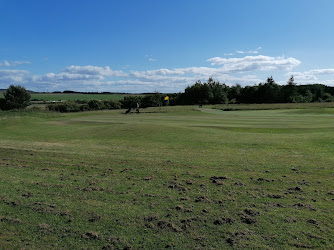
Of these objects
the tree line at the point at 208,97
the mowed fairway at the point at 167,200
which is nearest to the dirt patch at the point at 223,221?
the mowed fairway at the point at 167,200

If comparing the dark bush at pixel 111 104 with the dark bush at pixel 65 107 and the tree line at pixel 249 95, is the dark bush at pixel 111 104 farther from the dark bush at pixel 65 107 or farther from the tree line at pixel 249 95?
the tree line at pixel 249 95

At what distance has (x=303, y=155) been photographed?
13.9 m

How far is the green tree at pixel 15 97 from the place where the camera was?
313 ft

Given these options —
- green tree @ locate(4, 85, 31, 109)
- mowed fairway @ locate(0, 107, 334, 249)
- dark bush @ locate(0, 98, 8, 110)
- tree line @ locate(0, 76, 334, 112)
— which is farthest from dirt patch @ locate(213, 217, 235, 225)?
dark bush @ locate(0, 98, 8, 110)

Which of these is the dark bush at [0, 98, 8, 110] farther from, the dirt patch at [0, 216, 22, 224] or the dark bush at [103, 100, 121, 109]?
the dirt patch at [0, 216, 22, 224]

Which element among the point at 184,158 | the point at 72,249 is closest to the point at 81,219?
the point at 72,249

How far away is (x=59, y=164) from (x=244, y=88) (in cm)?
12004

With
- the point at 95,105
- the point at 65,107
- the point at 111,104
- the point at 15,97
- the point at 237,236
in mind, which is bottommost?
the point at 237,236

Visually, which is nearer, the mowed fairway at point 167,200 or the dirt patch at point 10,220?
the mowed fairway at point 167,200

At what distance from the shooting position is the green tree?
313 feet

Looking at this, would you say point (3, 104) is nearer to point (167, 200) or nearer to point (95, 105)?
point (95, 105)

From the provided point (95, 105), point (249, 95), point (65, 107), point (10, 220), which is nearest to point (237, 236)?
point (10, 220)

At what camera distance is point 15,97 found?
9662 cm

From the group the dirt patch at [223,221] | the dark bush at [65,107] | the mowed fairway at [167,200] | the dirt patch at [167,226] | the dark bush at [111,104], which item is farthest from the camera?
the dark bush at [111,104]
